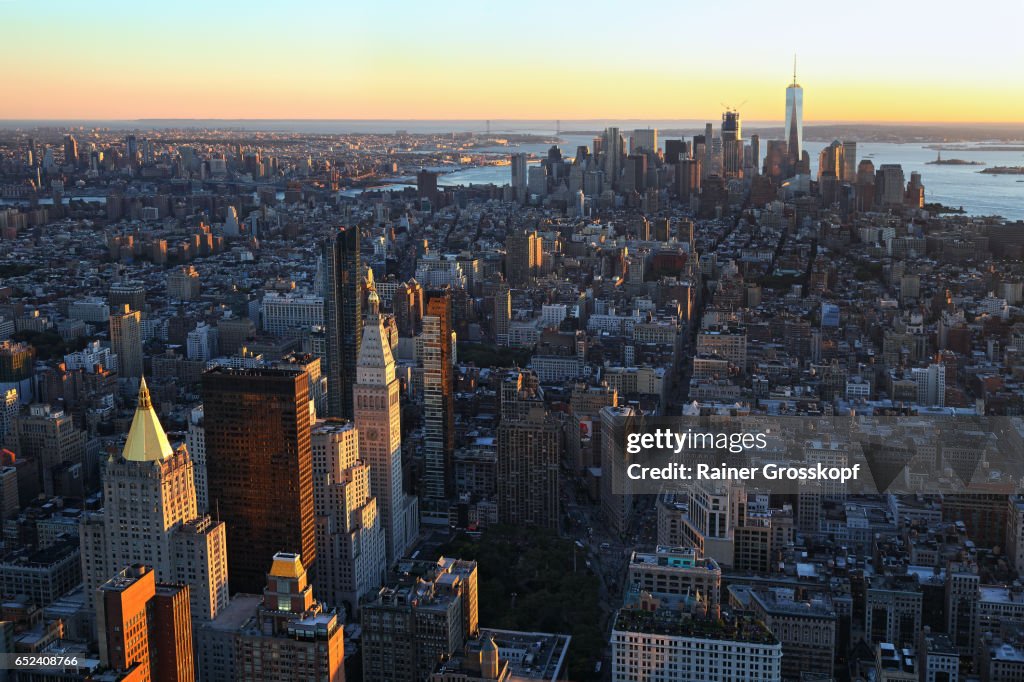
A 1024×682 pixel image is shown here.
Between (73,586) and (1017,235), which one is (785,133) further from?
(73,586)

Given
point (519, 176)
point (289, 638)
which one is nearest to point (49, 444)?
point (289, 638)

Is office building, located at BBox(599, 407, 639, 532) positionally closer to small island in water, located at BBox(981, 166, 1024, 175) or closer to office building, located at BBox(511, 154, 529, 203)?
small island in water, located at BBox(981, 166, 1024, 175)

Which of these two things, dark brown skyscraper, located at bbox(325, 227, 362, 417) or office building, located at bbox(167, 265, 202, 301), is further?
office building, located at bbox(167, 265, 202, 301)

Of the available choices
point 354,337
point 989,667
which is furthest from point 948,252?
point 989,667

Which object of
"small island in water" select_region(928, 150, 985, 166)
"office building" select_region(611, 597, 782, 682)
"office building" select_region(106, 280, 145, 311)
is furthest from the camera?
"small island in water" select_region(928, 150, 985, 166)

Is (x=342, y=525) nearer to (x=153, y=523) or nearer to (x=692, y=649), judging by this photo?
(x=153, y=523)

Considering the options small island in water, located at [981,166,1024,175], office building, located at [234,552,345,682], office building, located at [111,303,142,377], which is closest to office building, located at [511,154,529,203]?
small island in water, located at [981,166,1024,175]

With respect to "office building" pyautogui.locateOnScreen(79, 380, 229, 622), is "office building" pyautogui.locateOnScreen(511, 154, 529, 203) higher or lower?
higher
